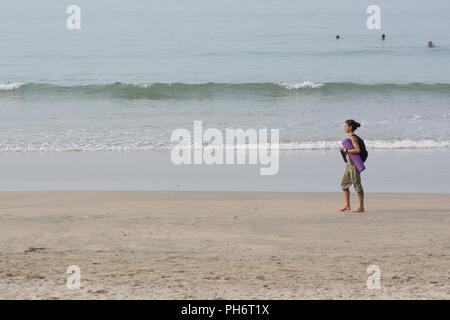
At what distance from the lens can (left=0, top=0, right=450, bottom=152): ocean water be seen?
18047 mm

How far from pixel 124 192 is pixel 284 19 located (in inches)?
1839

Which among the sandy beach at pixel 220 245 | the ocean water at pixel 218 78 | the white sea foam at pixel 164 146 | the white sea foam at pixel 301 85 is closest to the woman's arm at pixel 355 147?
the sandy beach at pixel 220 245

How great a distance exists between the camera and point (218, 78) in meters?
29.7

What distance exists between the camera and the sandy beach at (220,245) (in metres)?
5.93

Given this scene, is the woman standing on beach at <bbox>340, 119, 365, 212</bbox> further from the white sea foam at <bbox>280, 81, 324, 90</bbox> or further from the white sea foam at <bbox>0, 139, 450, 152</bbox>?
the white sea foam at <bbox>280, 81, 324, 90</bbox>

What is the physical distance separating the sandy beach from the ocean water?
572cm

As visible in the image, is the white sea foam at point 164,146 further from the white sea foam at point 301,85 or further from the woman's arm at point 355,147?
the white sea foam at point 301,85

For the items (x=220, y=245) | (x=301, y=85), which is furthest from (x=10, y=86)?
(x=220, y=245)

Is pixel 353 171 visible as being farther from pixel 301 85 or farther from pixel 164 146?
pixel 301 85

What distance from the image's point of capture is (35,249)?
24.4 ft

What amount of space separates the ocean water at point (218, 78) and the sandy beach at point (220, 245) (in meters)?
5.72
